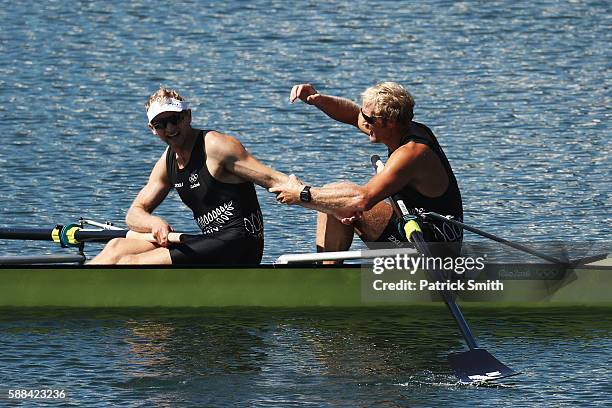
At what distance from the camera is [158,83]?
24453mm

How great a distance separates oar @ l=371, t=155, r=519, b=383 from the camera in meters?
11.5

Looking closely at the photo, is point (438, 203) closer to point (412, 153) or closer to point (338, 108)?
point (412, 153)

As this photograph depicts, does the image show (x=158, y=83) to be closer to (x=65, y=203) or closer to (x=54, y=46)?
(x=54, y=46)

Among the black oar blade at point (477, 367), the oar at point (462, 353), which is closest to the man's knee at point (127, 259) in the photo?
the oar at point (462, 353)

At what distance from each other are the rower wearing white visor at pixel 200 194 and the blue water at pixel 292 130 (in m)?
0.58

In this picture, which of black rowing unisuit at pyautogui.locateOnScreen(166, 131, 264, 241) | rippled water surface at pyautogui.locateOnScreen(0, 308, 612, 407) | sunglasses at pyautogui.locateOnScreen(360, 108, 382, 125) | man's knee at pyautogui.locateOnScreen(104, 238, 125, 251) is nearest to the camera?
rippled water surface at pyautogui.locateOnScreen(0, 308, 612, 407)

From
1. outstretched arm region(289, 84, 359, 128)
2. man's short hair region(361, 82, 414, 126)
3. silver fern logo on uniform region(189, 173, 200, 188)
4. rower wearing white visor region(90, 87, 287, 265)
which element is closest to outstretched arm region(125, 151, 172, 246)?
rower wearing white visor region(90, 87, 287, 265)

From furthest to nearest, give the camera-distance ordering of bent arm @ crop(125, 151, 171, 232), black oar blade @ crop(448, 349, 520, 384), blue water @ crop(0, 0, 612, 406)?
bent arm @ crop(125, 151, 171, 232) < blue water @ crop(0, 0, 612, 406) < black oar blade @ crop(448, 349, 520, 384)

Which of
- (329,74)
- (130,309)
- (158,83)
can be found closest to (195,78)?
(158,83)

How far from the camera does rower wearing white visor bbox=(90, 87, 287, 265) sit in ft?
41.0

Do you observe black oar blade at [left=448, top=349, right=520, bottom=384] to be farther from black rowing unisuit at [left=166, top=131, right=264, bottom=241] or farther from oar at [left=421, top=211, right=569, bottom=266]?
black rowing unisuit at [left=166, top=131, right=264, bottom=241]

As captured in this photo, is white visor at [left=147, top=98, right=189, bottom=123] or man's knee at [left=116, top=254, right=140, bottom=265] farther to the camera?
man's knee at [left=116, top=254, right=140, bottom=265]

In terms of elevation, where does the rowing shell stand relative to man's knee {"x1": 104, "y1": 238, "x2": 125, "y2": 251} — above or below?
below

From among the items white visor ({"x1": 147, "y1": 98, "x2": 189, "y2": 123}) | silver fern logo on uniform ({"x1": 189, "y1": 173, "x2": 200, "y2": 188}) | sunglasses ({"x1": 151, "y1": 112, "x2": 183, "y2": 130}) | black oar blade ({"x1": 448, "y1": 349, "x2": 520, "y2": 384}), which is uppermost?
white visor ({"x1": 147, "y1": 98, "x2": 189, "y2": 123})
